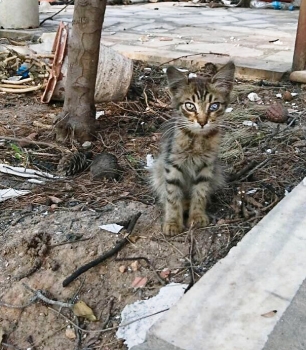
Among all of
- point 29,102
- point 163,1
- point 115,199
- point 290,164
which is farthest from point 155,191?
point 163,1

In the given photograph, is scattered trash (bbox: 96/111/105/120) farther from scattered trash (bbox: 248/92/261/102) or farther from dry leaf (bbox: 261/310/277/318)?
dry leaf (bbox: 261/310/277/318)

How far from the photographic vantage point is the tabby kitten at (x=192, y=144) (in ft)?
9.15

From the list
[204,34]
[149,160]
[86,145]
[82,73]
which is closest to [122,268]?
[149,160]

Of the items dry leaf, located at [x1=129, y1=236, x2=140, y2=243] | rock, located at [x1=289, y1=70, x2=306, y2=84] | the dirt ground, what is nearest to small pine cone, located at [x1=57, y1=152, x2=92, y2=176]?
the dirt ground

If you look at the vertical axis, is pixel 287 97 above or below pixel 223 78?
below

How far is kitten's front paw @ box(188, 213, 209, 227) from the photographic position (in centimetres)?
286

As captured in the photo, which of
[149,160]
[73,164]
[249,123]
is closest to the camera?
[73,164]

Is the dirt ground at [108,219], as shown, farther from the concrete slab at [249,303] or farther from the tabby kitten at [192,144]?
the concrete slab at [249,303]

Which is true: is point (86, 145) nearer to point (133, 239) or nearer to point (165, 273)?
point (133, 239)

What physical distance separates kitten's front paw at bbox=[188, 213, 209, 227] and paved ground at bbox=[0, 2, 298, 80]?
280 cm

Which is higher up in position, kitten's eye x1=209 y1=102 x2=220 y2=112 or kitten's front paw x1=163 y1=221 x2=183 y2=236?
kitten's eye x1=209 y1=102 x2=220 y2=112

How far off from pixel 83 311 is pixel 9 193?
3.58 feet

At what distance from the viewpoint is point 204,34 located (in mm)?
7570

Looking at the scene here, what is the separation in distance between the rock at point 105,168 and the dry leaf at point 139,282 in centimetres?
100
